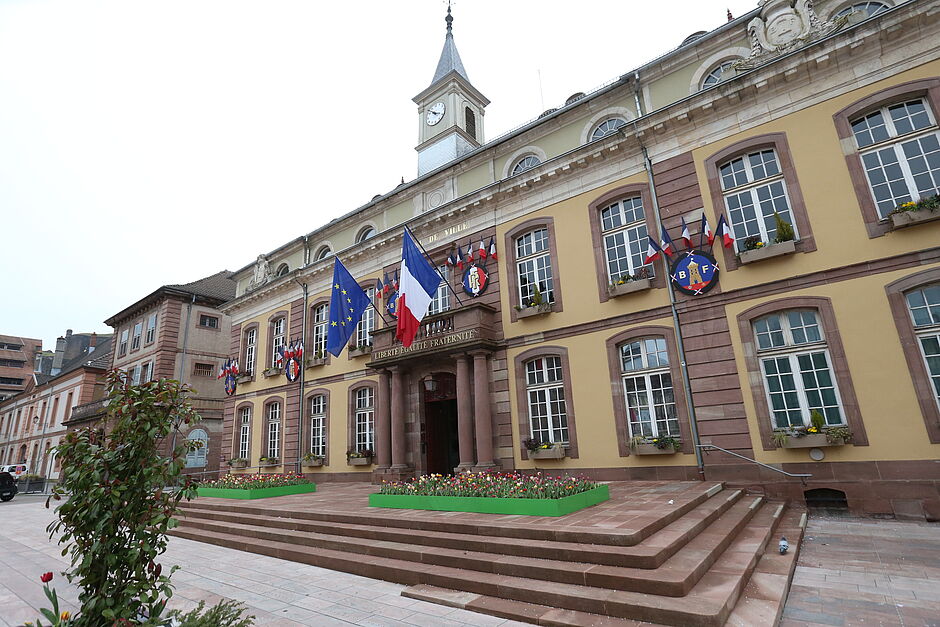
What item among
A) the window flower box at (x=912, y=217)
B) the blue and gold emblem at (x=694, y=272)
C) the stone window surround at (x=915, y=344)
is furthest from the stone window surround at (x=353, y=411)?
the window flower box at (x=912, y=217)

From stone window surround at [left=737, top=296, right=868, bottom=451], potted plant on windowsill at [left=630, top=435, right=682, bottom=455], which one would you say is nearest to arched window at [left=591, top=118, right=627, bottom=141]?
stone window surround at [left=737, top=296, right=868, bottom=451]

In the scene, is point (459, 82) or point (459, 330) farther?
point (459, 82)

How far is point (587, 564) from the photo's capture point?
19.2ft

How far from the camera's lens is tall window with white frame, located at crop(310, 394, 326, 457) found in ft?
61.4

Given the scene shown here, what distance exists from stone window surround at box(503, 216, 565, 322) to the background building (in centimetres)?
7

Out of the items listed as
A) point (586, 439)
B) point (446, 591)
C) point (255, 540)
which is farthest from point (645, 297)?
point (255, 540)

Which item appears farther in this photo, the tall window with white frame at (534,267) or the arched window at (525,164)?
the arched window at (525,164)

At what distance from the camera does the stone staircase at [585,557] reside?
16.2 feet

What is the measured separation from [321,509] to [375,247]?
1035cm

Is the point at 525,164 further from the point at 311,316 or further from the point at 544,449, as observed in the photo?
the point at 311,316

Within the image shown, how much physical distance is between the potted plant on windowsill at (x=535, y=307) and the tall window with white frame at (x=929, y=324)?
24.3 ft

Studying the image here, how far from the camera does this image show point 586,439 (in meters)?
12.0

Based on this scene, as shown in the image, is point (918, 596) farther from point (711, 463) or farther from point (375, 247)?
point (375, 247)

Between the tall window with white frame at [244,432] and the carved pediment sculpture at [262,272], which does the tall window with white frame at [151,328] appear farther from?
the tall window with white frame at [244,432]
